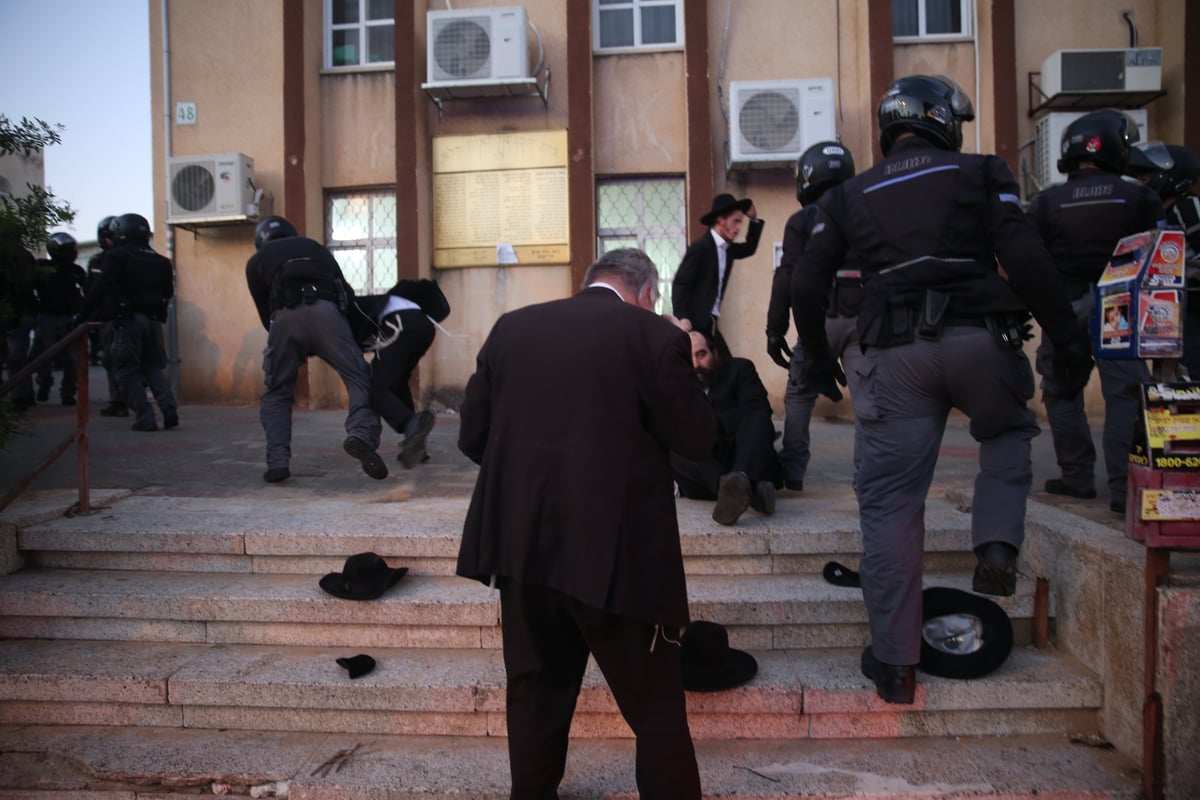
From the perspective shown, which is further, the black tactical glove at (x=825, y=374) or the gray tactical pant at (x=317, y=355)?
the gray tactical pant at (x=317, y=355)

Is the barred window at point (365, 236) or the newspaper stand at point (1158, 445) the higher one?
the barred window at point (365, 236)

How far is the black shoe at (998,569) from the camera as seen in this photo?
3.00 meters

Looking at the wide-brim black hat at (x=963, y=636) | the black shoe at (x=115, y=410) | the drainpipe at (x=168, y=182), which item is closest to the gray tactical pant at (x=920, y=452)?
the wide-brim black hat at (x=963, y=636)

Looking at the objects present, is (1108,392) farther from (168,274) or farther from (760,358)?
(168,274)

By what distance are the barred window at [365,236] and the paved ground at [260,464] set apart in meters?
2.48

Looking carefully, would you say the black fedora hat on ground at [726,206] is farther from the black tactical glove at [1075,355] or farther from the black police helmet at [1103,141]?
the black tactical glove at [1075,355]

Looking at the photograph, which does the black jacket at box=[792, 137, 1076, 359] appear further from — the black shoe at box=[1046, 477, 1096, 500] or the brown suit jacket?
the black shoe at box=[1046, 477, 1096, 500]

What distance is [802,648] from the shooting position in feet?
12.0

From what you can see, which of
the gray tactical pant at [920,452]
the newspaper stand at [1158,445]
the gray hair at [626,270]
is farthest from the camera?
the gray tactical pant at [920,452]

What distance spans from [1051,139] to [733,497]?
743cm

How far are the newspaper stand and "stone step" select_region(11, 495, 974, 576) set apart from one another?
121 centimetres

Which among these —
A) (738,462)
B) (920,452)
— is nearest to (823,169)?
(738,462)

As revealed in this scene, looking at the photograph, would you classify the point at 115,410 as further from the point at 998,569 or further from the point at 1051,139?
the point at 1051,139

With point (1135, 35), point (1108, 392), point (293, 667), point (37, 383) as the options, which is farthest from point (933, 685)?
point (37, 383)
